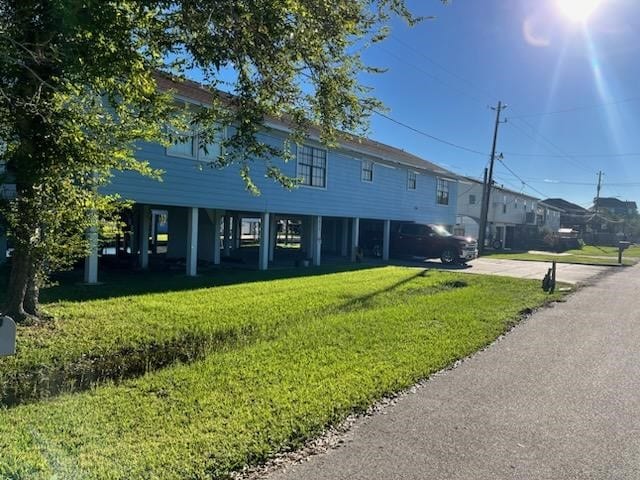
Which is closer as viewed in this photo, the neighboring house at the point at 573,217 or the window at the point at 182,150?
the window at the point at 182,150

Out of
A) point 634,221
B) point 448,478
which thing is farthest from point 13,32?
point 634,221

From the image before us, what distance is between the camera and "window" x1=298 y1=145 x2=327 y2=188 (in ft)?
61.0

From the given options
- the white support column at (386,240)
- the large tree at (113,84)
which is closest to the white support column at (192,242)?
the large tree at (113,84)

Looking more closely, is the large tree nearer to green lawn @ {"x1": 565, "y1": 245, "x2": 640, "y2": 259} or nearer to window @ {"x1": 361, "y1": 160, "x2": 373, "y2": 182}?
window @ {"x1": 361, "y1": 160, "x2": 373, "y2": 182}

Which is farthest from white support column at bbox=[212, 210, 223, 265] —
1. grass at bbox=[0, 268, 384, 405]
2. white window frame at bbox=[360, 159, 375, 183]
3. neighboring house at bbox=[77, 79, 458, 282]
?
white window frame at bbox=[360, 159, 375, 183]

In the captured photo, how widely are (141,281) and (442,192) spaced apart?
70.6 feet

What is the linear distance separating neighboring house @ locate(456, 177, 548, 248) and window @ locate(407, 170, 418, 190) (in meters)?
12.1

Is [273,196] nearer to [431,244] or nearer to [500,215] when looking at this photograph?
[431,244]

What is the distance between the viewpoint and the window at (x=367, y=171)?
22250 mm

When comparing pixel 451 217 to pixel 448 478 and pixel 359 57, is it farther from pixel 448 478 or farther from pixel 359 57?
pixel 448 478

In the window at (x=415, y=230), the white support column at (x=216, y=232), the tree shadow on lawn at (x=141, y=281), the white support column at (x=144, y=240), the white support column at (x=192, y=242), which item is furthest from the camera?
the window at (x=415, y=230)

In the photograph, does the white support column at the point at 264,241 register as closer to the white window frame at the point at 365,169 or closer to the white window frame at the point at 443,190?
the white window frame at the point at 365,169

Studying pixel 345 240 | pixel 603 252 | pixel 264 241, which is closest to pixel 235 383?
pixel 264 241

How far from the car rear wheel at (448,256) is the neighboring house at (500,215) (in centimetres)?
1491
